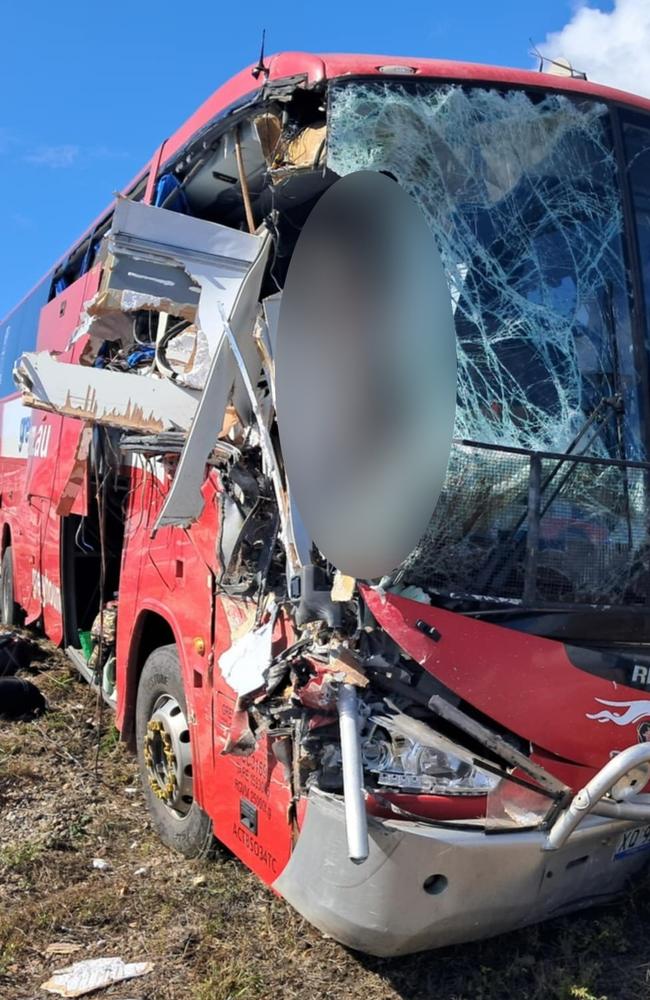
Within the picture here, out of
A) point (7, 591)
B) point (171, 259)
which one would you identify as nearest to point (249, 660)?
point (171, 259)

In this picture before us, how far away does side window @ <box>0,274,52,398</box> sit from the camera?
8.30m

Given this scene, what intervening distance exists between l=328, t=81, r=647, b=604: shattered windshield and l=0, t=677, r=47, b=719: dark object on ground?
13.8 ft

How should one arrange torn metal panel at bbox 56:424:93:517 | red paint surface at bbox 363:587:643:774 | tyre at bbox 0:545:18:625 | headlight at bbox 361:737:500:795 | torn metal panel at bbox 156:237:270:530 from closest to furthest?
headlight at bbox 361:737:500:795 < red paint surface at bbox 363:587:643:774 < torn metal panel at bbox 156:237:270:530 < torn metal panel at bbox 56:424:93:517 < tyre at bbox 0:545:18:625

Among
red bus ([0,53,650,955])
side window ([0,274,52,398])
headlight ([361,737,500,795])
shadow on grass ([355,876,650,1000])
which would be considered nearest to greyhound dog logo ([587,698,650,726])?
red bus ([0,53,650,955])

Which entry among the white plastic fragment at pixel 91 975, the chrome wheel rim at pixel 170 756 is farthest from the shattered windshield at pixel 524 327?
the white plastic fragment at pixel 91 975

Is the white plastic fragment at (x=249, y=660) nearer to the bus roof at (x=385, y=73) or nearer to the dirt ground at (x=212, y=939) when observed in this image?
the dirt ground at (x=212, y=939)

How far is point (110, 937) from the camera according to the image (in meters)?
3.61

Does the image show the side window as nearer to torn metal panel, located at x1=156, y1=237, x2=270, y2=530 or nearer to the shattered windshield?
torn metal panel, located at x1=156, y1=237, x2=270, y2=530

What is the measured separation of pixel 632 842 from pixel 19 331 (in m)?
7.90

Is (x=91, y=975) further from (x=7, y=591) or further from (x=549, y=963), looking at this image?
(x=7, y=591)

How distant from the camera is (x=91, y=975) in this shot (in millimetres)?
3328

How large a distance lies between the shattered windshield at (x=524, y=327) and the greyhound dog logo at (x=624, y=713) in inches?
15.4

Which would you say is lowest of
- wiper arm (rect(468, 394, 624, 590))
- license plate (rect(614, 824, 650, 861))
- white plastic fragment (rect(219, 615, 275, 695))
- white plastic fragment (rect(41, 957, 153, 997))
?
white plastic fragment (rect(41, 957, 153, 997))

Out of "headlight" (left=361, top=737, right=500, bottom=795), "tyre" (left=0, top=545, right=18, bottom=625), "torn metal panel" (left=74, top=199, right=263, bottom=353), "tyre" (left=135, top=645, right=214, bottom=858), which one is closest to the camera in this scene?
"headlight" (left=361, top=737, right=500, bottom=795)
